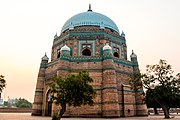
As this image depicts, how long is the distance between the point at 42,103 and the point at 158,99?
15630 mm

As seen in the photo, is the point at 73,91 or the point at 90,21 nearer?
the point at 73,91

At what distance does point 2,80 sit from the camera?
83.5 feet

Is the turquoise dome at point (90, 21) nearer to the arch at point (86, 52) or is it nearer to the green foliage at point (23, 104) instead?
the arch at point (86, 52)

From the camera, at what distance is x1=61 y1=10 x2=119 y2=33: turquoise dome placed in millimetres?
31078

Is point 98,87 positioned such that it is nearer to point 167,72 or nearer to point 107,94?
point 107,94

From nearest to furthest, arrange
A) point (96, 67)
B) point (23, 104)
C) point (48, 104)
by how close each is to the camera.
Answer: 1. point (96, 67)
2. point (48, 104)
3. point (23, 104)

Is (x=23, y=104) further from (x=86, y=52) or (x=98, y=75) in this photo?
(x=98, y=75)

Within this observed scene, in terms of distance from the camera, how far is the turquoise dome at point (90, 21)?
102 feet

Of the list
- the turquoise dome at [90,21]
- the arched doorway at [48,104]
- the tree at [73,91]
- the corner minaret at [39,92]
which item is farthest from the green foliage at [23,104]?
the tree at [73,91]

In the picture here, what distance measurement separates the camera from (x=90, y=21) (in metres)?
31.3

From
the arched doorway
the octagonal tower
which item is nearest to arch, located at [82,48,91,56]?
the octagonal tower

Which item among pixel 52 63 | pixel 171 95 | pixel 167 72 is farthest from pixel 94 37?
pixel 171 95

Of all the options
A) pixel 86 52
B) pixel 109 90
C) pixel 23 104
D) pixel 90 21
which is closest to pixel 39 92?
pixel 86 52

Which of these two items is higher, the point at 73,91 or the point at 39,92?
the point at 73,91
